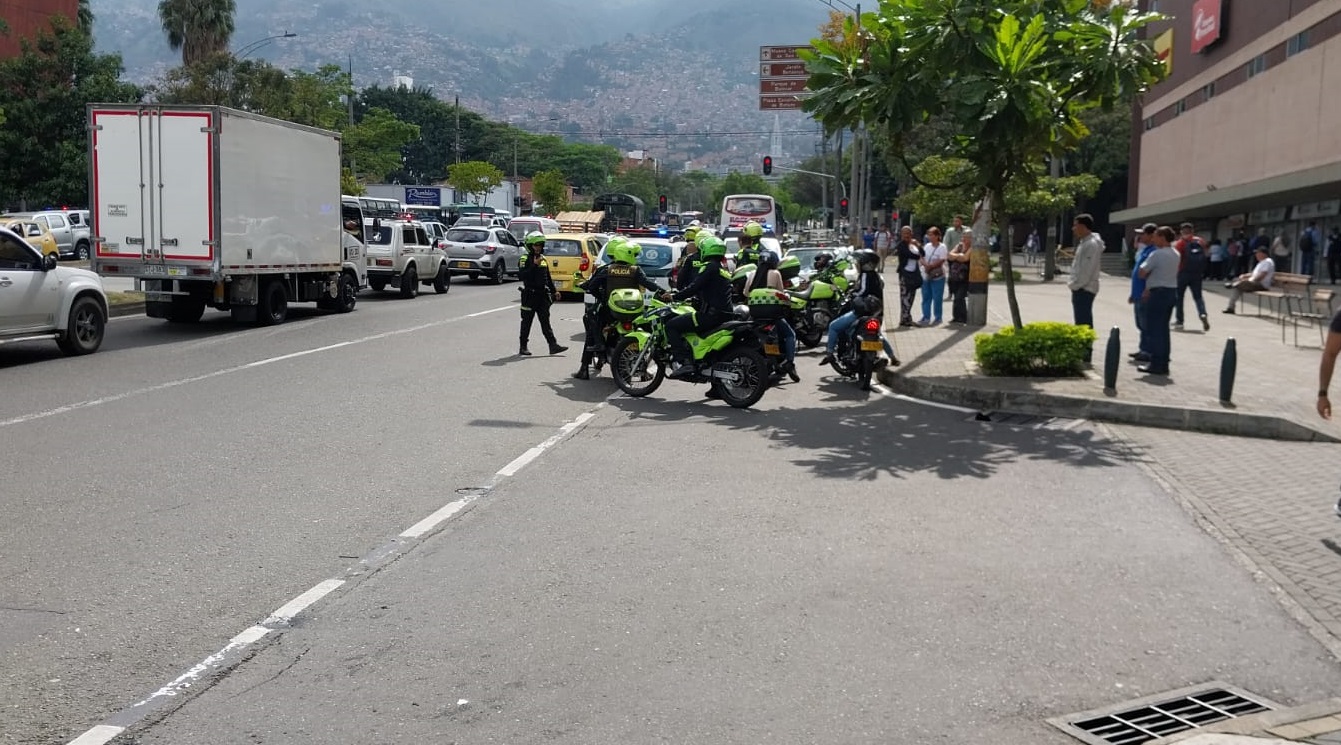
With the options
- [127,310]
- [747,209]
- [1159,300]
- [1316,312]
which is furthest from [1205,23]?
[127,310]

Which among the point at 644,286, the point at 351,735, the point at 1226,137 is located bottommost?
the point at 351,735

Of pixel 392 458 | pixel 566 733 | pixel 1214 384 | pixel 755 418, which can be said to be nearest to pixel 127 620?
pixel 566 733

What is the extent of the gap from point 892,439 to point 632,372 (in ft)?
11.0

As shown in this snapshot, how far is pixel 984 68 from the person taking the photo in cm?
1248

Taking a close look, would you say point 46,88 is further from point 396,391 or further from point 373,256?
point 396,391

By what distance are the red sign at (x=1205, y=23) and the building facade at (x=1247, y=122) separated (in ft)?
0.14

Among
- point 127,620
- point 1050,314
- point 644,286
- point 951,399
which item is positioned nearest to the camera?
point 127,620

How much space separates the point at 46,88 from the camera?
4447cm

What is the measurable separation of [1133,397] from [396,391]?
7625 mm

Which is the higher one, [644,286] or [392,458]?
[644,286]

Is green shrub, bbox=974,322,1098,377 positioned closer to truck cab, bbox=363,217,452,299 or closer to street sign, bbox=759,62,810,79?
truck cab, bbox=363,217,452,299

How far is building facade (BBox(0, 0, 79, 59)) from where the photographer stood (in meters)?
49.1

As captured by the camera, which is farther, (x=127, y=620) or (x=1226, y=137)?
(x=1226, y=137)

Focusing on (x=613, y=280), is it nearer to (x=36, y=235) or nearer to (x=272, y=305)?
(x=272, y=305)
